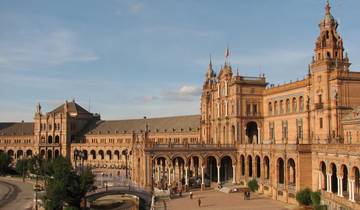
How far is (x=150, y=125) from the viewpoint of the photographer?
15025 cm

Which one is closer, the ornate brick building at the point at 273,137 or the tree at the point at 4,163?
the ornate brick building at the point at 273,137

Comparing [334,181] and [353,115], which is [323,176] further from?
[353,115]

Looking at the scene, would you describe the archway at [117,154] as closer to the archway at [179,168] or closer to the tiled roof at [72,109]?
the tiled roof at [72,109]

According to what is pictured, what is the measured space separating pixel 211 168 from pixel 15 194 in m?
38.2

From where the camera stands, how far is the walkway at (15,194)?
8600 centimetres

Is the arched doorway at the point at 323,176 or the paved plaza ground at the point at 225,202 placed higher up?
the arched doorway at the point at 323,176

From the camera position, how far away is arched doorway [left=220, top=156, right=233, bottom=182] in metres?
97.9

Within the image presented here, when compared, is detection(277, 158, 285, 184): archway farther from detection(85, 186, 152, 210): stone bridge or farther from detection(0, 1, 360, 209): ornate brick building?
detection(85, 186, 152, 210): stone bridge

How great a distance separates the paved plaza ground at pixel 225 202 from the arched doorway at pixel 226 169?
50.7 ft

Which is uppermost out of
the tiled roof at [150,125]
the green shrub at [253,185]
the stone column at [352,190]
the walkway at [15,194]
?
the tiled roof at [150,125]

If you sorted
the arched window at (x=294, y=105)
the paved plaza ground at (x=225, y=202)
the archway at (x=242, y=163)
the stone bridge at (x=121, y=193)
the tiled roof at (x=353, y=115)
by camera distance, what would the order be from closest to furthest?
the tiled roof at (x=353, y=115) < the paved plaza ground at (x=225, y=202) < the stone bridge at (x=121, y=193) < the arched window at (x=294, y=105) < the archway at (x=242, y=163)

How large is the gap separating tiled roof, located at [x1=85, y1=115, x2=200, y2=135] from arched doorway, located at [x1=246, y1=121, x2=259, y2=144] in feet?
107

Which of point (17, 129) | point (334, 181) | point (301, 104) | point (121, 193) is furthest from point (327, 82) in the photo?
point (17, 129)

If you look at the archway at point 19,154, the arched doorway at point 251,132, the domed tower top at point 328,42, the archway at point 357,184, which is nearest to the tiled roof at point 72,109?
the archway at point 19,154
